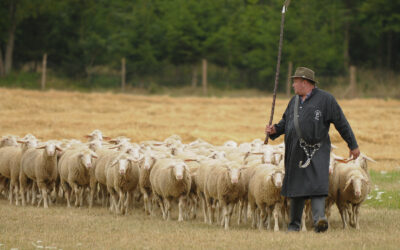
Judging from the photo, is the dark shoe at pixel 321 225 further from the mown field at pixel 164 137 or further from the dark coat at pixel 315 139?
the dark coat at pixel 315 139

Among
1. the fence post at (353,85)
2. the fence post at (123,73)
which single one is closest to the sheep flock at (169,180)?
the fence post at (123,73)

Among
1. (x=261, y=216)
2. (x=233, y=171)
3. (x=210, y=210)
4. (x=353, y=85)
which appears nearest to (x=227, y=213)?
(x=261, y=216)

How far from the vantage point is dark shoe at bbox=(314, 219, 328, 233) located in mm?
10148

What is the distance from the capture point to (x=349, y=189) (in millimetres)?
12164

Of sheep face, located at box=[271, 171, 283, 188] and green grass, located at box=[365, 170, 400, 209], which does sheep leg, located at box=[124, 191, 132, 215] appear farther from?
green grass, located at box=[365, 170, 400, 209]

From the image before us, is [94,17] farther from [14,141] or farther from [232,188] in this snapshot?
[232,188]

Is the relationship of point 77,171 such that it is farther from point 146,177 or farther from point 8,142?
point 8,142

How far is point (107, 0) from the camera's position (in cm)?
4584

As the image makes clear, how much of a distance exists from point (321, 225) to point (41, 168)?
307 inches

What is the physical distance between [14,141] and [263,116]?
49.5ft

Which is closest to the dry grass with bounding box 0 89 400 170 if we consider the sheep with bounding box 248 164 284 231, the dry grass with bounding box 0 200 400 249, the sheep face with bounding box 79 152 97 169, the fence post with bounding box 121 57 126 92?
the fence post with bounding box 121 57 126 92

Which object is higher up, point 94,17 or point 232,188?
point 94,17

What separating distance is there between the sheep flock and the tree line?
71.6 ft

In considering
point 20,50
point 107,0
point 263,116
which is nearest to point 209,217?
point 263,116
